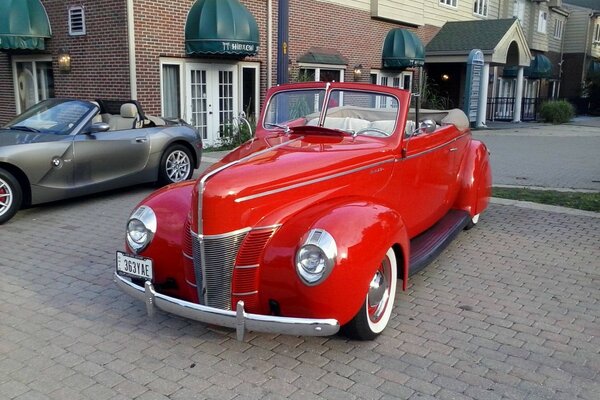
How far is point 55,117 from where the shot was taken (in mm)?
7707

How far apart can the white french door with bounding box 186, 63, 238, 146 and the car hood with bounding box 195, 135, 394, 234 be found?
955cm

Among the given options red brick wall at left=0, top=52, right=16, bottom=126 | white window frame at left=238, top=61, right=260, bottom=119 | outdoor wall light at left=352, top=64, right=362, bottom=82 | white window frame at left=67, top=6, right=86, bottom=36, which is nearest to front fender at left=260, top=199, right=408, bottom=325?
white window frame at left=67, top=6, right=86, bottom=36

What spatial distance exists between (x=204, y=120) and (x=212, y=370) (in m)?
11.5

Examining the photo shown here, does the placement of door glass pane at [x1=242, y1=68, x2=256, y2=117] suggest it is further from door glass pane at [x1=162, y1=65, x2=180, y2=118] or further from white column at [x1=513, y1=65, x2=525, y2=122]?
white column at [x1=513, y1=65, x2=525, y2=122]

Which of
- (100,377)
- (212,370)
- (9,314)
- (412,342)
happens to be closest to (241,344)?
(212,370)

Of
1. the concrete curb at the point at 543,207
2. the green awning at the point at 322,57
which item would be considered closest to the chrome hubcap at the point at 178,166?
the concrete curb at the point at 543,207

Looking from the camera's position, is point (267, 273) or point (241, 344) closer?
point (267, 273)

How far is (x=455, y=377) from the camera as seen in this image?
3344 millimetres

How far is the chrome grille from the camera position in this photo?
341 cm

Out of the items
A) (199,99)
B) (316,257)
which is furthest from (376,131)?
(199,99)

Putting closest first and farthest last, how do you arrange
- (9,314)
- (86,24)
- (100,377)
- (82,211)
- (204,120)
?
(100,377), (9,314), (82,211), (86,24), (204,120)

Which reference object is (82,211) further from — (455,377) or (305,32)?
(305,32)

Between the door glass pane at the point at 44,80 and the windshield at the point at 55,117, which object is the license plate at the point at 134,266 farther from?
the door glass pane at the point at 44,80

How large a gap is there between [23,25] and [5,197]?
787 cm
